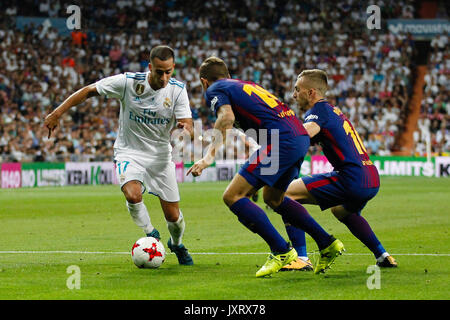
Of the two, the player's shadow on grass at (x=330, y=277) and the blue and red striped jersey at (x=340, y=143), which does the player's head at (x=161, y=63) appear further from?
the player's shadow on grass at (x=330, y=277)

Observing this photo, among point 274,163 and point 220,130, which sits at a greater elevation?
point 220,130

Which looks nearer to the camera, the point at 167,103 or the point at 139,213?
the point at 139,213

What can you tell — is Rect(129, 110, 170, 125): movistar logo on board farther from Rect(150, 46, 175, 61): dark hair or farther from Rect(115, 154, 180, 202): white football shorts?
Rect(150, 46, 175, 61): dark hair

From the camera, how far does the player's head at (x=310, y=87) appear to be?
8.78 m

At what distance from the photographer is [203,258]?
10070mm

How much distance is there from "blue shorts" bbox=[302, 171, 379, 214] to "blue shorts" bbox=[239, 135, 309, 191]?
2.09 feet

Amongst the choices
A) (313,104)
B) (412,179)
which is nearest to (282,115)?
(313,104)

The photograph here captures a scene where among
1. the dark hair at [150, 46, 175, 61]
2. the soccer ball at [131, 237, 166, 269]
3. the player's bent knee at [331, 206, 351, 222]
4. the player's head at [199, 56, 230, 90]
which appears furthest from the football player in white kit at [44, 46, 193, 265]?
the player's bent knee at [331, 206, 351, 222]

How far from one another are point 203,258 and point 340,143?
8.17 ft

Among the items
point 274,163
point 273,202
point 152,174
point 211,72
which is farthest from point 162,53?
point 273,202

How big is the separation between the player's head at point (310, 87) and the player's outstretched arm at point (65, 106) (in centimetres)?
244

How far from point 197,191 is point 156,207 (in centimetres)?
649

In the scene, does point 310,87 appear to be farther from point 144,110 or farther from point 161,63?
point 144,110
